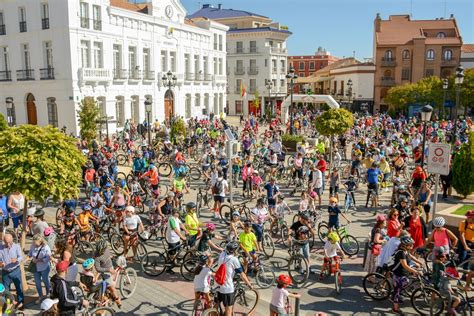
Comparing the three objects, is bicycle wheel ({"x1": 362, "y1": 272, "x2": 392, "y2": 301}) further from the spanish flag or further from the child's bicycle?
the spanish flag

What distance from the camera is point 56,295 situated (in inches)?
296

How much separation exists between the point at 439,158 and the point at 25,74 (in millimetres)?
31914

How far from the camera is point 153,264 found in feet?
35.8

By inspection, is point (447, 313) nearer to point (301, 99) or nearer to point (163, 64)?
point (301, 99)

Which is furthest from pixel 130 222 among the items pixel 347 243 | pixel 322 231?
pixel 347 243

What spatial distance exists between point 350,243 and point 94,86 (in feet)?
88.8

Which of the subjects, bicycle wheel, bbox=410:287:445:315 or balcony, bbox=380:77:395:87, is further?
balcony, bbox=380:77:395:87

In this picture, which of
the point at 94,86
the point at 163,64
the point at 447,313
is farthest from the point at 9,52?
the point at 447,313

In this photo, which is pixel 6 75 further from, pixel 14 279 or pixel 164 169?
pixel 14 279

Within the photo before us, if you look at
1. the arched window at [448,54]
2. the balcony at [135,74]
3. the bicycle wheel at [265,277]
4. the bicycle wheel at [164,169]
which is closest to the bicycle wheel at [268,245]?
the bicycle wheel at [265,277]

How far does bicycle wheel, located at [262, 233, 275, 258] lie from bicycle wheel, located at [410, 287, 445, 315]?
3.91m

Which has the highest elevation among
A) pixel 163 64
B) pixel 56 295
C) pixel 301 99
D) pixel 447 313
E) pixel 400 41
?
pixel 400 41

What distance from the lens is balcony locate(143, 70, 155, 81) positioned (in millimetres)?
40338

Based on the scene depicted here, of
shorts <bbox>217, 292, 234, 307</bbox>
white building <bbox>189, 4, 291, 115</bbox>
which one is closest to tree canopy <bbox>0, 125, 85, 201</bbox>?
shorts <bbox>217, 292, 234, 307</bbox>
